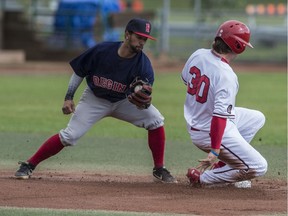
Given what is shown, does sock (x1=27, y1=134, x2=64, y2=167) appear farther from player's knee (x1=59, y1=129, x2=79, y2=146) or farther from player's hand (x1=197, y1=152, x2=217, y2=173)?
player's hand (x1=197, y1=152, x2=217, y2=173)

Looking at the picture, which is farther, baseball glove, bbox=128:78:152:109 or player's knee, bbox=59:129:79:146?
player's knee, bbox=59:129:79:146

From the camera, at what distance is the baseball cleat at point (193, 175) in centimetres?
801

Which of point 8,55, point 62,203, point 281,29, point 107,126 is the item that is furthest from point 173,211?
point 281,29

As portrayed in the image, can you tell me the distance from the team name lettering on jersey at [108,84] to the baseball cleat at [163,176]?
994 millimetres

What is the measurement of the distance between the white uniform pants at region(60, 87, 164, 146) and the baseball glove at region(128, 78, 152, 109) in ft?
1.08

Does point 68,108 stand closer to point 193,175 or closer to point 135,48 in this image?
point 135,48

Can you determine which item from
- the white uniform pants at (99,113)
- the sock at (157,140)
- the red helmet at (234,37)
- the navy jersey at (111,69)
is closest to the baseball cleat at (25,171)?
the white uniform pants at (99,113)

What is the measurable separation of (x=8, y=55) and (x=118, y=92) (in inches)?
726

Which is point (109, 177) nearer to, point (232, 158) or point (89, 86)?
point (89, 86)

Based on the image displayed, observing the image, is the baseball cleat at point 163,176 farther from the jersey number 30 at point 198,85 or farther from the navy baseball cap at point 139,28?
the navy baseball cap at point 139,28

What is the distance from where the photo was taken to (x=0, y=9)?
29141 millimetres

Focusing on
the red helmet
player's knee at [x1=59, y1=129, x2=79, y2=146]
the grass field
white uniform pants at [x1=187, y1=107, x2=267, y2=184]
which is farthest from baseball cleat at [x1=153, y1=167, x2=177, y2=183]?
the red helmet

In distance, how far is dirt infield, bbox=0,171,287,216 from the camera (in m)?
7.08

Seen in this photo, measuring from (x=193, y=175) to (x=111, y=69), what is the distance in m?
1.34
